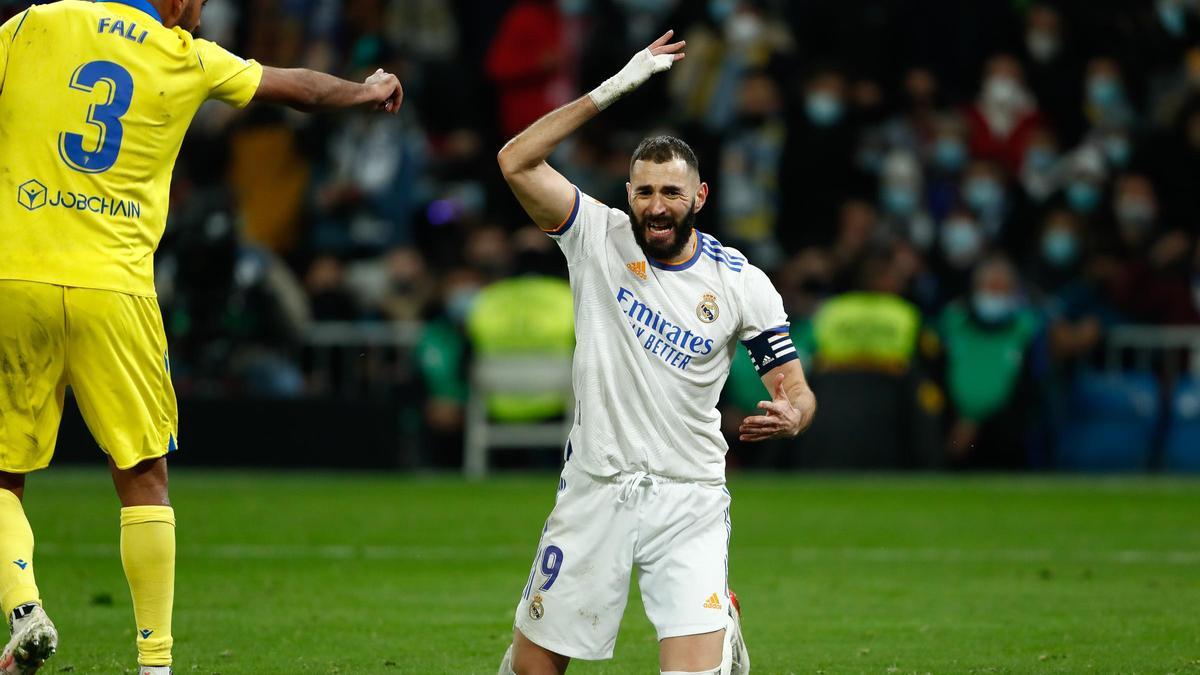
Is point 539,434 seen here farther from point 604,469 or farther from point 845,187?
point 604,469

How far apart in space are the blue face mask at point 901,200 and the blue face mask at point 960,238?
1.70 feet

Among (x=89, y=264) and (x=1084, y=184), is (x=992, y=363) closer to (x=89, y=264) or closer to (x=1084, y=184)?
(x=1084, y=184)

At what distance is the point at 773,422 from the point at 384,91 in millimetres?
2074

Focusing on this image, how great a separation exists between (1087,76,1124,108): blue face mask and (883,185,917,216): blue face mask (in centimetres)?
247

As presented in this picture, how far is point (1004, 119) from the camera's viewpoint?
21.0m

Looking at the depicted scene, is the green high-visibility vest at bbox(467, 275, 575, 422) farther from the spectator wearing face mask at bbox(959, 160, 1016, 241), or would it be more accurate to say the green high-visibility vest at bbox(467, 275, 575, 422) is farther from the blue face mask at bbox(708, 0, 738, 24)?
the spectator wearing face mask at bbox(959, 160, 1016, 241)

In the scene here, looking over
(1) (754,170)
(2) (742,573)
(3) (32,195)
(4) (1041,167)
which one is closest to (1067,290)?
(4) (1041,167)

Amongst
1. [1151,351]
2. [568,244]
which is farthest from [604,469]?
[1151,351]

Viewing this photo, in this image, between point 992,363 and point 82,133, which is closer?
point 82,133

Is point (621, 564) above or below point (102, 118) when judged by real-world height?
below

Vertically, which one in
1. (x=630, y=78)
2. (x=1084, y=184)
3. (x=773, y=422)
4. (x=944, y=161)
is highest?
(x=630, y=78)

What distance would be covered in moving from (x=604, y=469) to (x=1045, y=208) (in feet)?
46.1

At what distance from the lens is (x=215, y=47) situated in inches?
285

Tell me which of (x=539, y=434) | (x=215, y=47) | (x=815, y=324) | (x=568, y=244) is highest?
(x=215, y=47)
